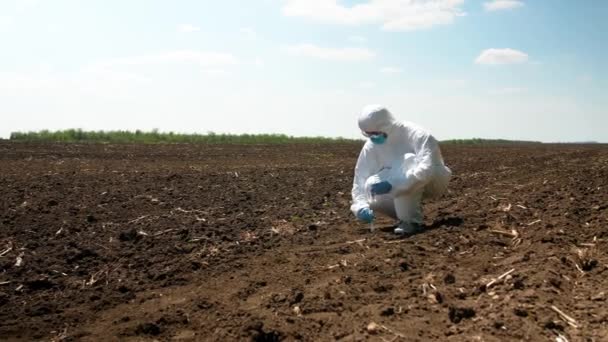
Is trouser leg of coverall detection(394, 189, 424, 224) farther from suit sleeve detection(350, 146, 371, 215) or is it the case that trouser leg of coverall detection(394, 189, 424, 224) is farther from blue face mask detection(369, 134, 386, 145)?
blue face mask detection(369, 134, 386, 145)

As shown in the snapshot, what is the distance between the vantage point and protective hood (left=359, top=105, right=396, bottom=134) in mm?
6082

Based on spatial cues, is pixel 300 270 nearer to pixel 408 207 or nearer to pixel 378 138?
pixel 408 207

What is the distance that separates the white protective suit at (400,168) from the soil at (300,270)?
321 mm

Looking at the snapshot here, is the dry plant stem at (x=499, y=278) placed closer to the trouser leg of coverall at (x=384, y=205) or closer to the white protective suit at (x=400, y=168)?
the white protective suit at (x=400, y=168)

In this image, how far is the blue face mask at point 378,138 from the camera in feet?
20.4

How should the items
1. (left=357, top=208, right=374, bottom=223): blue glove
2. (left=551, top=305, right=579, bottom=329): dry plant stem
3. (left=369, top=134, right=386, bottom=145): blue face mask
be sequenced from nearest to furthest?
(left=551, top=305, right=579, bottom=329): dry plant stem < (left=357, top=208, right=374, bottom=223): blue glove < (left=369, top=134, right=386, bottom=145): blue face mask

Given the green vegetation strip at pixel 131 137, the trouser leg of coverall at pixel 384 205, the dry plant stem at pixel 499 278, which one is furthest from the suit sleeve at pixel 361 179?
the green vegetation strip at pixel 131 137

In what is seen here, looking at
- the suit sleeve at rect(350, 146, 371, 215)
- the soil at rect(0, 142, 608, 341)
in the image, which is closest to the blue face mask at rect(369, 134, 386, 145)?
the suit sleeve at rect(350, 146, 371, 215)

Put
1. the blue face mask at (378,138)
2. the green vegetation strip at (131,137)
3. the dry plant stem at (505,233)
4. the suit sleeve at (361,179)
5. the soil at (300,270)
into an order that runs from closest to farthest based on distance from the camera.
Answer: the soil at (300,270) → the dry plant stem at (505,233) → the blue face mask at (378,138) → the suit sleeve at (361,179) → the green vegetation strip at (131,137)

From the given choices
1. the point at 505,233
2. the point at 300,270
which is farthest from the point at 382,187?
the point at 300,270

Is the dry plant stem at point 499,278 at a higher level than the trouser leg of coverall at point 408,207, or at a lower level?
lower

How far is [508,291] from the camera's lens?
12.0 feet

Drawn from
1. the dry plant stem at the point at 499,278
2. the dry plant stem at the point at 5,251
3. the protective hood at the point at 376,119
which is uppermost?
the protective hood at the point at 376,119

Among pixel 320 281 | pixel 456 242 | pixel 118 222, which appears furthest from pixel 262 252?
pixel 118 222
